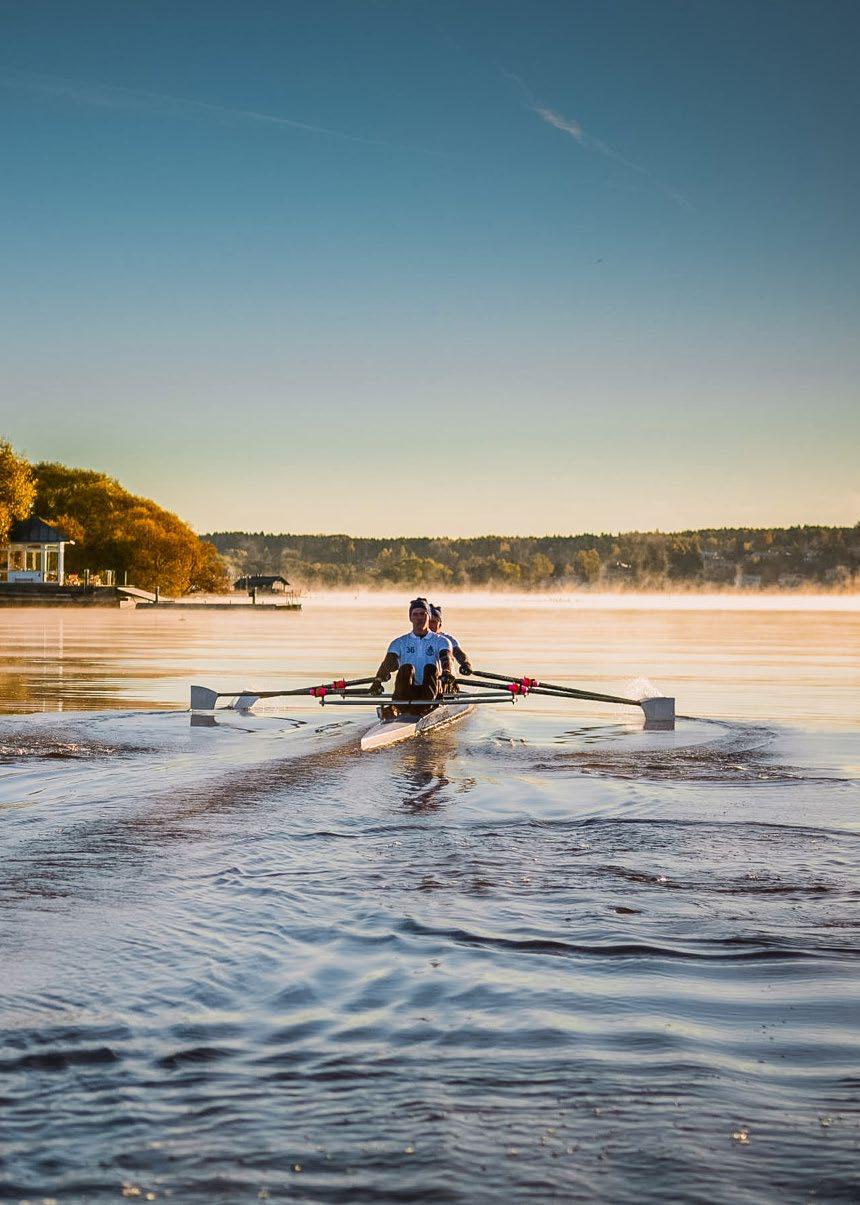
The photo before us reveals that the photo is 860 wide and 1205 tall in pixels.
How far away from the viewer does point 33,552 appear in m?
88.1

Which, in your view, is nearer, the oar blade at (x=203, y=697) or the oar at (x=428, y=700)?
the oar at (x=428, y=700)

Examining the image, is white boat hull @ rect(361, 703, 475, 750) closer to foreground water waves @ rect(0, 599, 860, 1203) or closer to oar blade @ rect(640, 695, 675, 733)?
foreground water waves @ rect(0, 599, 860, 1203)

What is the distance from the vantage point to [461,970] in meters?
5.87

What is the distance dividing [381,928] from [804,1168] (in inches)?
118

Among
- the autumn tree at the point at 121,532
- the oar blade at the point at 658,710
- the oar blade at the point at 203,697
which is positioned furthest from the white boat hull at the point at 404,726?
the autumn tree at the point at 121,532

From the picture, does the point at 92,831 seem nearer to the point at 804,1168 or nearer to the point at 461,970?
the point at 461,970

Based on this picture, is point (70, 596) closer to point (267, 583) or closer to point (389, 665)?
point (267, 583)

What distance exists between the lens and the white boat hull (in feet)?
49.1

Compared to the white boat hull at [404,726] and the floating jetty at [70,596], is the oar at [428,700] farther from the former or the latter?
the floating jetty at [70,596]

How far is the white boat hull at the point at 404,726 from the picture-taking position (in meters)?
15.0

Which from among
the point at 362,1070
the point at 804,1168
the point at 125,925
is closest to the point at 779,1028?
the point at 804,1168

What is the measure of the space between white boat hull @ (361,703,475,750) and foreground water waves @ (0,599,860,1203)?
186 centimetres

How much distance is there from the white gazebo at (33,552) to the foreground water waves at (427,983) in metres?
78.0

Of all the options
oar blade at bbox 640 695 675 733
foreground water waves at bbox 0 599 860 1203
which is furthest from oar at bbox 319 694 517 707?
foreground water waves at bbox 0 599 860 1203
